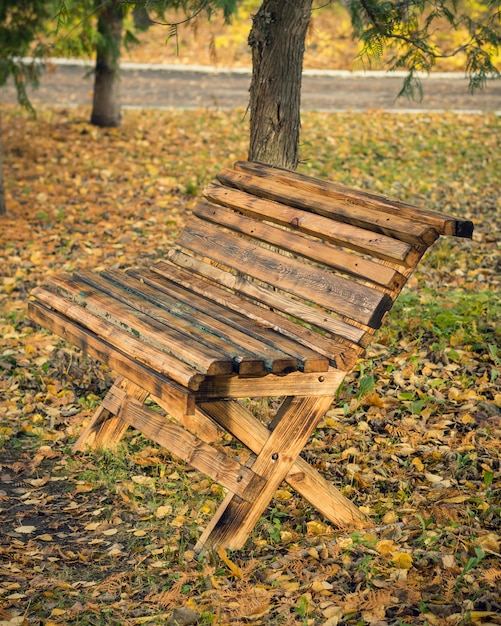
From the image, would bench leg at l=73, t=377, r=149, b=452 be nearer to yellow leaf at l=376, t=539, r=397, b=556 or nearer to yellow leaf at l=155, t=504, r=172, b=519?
yellow leaf at l=155, t=504, r=172, b=519

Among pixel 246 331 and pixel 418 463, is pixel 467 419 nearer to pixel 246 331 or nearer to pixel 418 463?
pixel 418 463

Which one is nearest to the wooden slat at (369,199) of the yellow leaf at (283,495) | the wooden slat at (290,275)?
the wooden slat at (290,275)

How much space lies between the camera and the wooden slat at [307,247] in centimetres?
299

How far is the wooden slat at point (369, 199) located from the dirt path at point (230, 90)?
7929 mm

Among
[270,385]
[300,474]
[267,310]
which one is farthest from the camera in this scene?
[267,310]

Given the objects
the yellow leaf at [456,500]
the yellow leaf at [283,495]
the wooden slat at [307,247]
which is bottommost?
the yellow leaf at [283,495]

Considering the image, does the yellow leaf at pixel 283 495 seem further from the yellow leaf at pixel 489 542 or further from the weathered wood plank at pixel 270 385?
the yellow leaf at pixel 489 542

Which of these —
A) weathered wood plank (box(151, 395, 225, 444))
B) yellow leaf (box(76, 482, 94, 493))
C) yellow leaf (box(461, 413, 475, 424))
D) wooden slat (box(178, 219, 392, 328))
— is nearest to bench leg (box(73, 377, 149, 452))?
yellow leaf (box(76, 482, 94, 493))

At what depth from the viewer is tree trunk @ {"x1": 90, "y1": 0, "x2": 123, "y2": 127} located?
9.07m

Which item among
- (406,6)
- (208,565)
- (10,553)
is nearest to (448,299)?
(406,6)

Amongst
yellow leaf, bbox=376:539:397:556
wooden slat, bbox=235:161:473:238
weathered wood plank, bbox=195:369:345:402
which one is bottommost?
yellow leaf, bbox=376:539:397:556

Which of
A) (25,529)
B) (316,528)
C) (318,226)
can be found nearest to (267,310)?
Result: (318,226)

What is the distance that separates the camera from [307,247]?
11.0 feet

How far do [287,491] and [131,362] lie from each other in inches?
43.6
